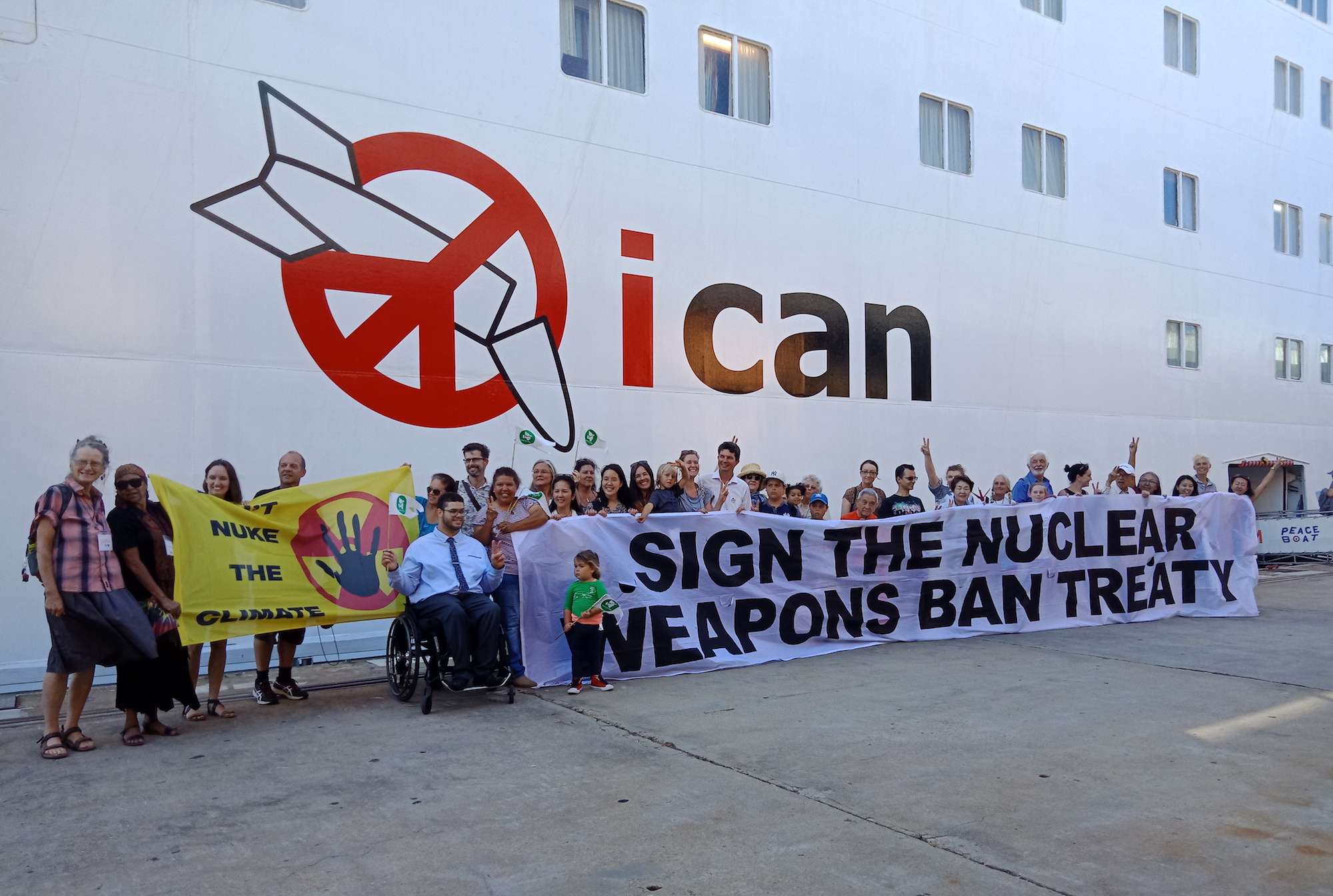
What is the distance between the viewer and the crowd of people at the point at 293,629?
5.55m

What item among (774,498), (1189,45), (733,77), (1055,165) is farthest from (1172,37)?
(774,498)

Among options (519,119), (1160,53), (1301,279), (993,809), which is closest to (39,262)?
(519,119)

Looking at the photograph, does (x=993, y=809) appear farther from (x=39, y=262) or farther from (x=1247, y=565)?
(x=1247, y=565)

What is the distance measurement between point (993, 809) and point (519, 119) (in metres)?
7.88

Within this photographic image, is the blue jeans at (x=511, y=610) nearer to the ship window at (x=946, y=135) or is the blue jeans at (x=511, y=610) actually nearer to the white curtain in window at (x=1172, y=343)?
the ship window at (x=946, y=135)

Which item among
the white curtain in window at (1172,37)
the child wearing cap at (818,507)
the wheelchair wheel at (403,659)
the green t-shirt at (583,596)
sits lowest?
the wheelchair wheel at (403,659)

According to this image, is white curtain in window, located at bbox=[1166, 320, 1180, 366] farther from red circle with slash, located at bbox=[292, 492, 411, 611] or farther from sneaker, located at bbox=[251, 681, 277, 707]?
sneaker, located at bbox=[251, 681, 277, 707]

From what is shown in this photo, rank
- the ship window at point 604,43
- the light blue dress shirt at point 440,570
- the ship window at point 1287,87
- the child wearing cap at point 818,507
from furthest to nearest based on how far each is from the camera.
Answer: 1. the ship window at point 1287,87
2. the ship window at point 604,43
3. the child wearing cap at point 818,507
4. the light blue dress shirt at point 440,570

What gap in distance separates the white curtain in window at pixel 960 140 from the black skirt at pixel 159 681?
11.5 meters

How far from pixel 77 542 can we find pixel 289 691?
1.98 m

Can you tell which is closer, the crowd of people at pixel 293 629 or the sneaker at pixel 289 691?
the crowd of people at pixel 293 629

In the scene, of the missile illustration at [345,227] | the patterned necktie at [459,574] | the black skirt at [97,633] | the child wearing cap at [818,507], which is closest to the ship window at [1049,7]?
the child wearing cap at [818,507]

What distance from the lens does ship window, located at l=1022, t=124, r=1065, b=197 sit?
1487cm

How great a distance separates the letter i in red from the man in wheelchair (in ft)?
13.0
